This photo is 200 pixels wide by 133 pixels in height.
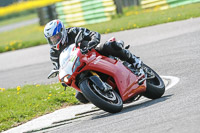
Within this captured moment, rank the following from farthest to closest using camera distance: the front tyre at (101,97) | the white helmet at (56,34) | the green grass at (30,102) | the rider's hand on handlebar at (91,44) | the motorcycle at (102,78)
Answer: the green grass at (30,102), the white helmet at (56,34), the rider's hand on handlebar at (91,44), the motorcycle at (102,78), the front tyre at (101,97)

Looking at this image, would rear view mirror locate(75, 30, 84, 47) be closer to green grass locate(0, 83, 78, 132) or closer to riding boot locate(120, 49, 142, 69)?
riding boot locate(120, 49, 142, 69)

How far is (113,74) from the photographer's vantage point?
7371 mm

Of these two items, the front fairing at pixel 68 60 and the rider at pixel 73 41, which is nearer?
the front fairing at pixel 68 60

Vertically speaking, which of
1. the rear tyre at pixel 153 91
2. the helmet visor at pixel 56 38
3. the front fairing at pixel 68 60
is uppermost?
the helmet visor at pixel 56 38

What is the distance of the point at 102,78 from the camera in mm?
7461

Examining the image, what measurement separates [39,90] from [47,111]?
1568 millimetres

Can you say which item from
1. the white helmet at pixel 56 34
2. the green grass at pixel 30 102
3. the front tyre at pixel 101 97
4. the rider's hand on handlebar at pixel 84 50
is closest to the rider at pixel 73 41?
the white helmet at pixel 56 34

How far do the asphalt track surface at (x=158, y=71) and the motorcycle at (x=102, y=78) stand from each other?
0.70ft

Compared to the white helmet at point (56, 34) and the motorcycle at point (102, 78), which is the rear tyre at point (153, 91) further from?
the white helmet at point (56, 34)

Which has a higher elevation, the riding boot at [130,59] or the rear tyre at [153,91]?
the riding boot at [130,59]

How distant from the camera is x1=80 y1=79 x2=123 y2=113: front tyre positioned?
6.79 meters

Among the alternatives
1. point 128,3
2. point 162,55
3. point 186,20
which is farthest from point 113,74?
point 128,3

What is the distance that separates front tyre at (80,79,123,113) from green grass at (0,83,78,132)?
6.90ft

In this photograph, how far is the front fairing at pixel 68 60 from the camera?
7.12 metres
